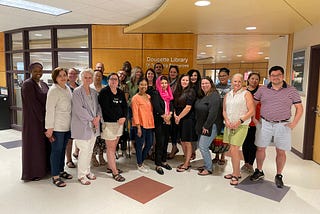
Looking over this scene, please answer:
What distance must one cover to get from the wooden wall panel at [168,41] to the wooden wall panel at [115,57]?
1.10 ft

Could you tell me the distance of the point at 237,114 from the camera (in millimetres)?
3209

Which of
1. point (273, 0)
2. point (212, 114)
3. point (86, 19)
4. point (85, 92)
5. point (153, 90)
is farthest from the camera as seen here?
point (86, 19)

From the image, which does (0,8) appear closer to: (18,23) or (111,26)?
(18,23)

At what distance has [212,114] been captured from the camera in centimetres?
336

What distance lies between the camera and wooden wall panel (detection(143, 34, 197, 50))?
5410 millimetres

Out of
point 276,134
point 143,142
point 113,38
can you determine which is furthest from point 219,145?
point 113,38

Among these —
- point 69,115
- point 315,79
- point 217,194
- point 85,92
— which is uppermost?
point 315,79

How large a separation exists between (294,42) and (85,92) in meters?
4.55

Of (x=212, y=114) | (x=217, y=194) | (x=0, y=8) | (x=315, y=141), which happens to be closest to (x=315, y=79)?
(x=315, y=141)

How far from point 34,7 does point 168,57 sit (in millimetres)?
2834

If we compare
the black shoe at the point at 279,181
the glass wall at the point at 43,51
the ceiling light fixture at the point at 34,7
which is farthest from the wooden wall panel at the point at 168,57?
the black shoe at the point at 279,181

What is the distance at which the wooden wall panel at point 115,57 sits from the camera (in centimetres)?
548

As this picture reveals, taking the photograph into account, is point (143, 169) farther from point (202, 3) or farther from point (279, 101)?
point (202, 3)

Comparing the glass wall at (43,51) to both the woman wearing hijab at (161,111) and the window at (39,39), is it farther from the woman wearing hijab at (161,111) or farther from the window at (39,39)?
the woman wearing hijab at (161,111)
